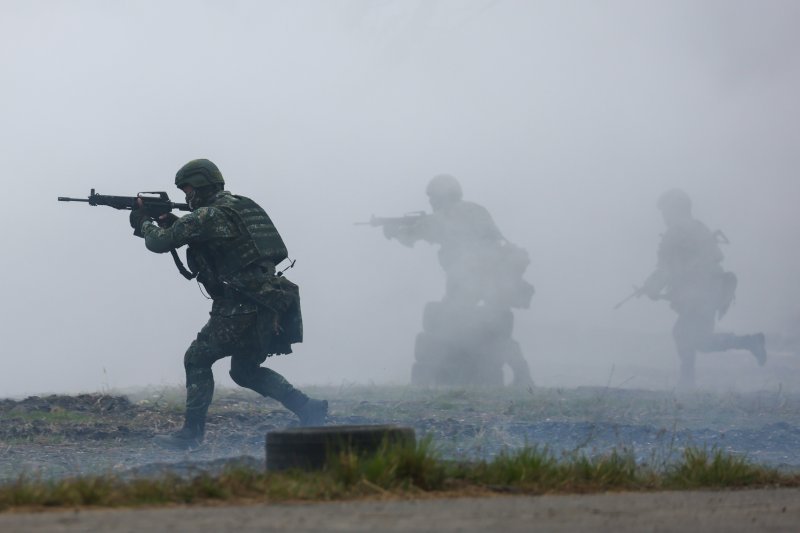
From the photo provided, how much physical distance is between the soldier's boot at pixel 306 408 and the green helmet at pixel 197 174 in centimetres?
199

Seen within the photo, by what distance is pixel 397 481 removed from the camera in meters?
6.00

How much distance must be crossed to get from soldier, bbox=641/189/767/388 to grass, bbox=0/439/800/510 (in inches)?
731

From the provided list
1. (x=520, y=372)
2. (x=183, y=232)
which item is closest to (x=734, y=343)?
(x=520, y=372)

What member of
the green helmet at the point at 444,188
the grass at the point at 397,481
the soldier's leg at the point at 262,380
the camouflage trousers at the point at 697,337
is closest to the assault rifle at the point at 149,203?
the soldier's leg at the point at 262,380

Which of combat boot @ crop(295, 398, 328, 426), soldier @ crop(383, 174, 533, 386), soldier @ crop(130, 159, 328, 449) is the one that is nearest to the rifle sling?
soldier @ crop(130, 159, 328, 449)

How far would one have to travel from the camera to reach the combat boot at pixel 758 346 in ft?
80.6

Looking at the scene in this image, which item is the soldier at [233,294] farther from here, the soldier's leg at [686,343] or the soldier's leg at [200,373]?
the soldier's leg at [686,343]

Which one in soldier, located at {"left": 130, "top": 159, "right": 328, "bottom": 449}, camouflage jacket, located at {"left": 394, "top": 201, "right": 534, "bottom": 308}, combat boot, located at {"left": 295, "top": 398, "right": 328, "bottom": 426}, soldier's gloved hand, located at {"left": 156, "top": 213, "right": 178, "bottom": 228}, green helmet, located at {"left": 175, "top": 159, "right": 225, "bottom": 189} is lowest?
combat boot, located at {"left": 295, "top": 398, "right": 328, "bottom": 426}

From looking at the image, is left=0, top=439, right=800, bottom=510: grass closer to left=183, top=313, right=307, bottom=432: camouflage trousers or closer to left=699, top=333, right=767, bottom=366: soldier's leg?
left=183, top=313, right=307, bottom=432: camouflage trousers

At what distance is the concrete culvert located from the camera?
248 inches

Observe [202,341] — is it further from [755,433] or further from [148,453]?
[755,433]

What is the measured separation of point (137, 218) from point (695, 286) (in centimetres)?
1612

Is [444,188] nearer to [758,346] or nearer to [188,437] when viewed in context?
[758,346]

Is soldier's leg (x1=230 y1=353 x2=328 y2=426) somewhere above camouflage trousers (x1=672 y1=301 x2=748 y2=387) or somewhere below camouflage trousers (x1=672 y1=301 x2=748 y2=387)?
below
